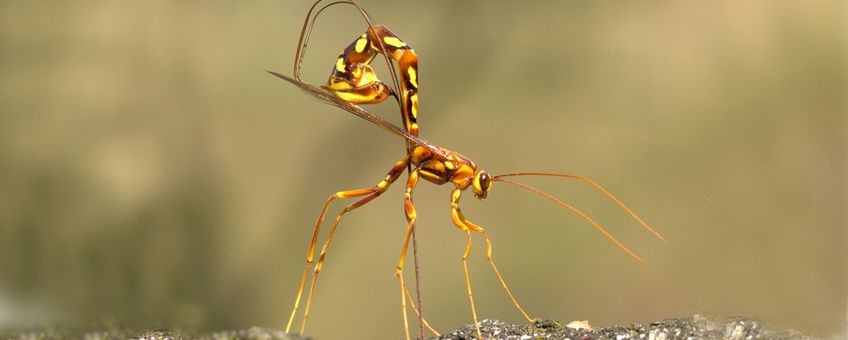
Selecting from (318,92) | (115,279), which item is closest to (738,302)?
(318,92)

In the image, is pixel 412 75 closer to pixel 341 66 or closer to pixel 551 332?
pixel 341 66

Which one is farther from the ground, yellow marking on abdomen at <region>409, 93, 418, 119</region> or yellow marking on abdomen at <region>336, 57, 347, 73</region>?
yellow marking on abdomen at <region>409, 93, 418, 119</region>

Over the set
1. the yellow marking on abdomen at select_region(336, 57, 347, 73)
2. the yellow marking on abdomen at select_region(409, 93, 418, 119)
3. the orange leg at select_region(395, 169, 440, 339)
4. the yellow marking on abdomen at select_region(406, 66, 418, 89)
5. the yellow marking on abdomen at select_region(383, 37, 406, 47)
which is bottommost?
the orange leg at select_region(395, 169, 440, 339)

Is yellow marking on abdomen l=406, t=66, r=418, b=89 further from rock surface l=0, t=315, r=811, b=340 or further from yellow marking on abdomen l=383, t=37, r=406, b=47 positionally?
rock surface l=0, t=315, r=811, b=340

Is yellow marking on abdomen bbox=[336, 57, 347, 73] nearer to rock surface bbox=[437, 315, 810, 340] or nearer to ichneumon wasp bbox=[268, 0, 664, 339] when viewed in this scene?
ichneumon wasp bbox=[268, 0, 664, 339]

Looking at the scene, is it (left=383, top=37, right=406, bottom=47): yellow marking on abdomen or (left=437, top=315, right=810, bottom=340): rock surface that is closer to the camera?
(left=437, top=315, right=810, bottom=340): rock surface

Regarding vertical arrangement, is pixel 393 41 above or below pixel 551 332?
above

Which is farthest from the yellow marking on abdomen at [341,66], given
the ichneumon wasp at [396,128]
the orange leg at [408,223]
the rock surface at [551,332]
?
the rock surface at [551,332]

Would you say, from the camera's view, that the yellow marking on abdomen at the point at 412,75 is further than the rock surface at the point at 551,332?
Yes

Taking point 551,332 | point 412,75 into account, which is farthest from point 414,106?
point 551,332

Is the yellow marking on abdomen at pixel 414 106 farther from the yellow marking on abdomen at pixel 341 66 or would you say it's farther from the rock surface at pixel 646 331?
the rock surface at pixel 646 331

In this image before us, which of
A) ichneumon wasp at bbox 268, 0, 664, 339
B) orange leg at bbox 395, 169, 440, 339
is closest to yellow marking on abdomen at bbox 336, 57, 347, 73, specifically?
ichneumon wasp at bbox 268, 0, 664, 339
